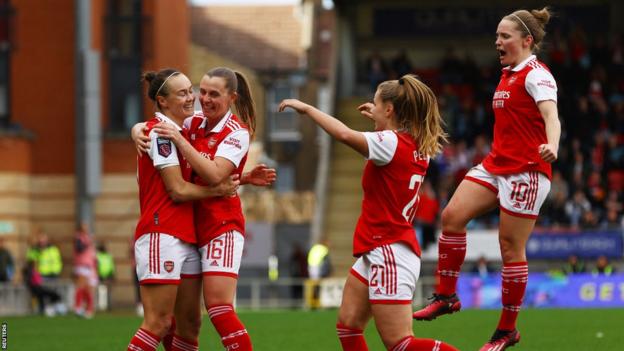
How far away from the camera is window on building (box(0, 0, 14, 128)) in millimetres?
34188

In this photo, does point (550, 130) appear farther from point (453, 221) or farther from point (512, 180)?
point (453, 221)

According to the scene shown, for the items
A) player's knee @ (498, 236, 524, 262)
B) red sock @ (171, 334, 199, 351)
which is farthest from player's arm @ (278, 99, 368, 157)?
player's knee @ (498, 236, 524, 262)

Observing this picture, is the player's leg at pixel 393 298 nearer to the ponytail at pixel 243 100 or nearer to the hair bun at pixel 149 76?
the ponytail at pixel 243 100

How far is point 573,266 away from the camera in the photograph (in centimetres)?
2627

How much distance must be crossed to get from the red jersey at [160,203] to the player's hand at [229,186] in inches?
8.6

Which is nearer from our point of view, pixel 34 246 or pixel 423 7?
pixel 34 246

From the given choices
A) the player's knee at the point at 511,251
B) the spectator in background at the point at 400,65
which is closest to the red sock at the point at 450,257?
the player's knee at the point at 511,251

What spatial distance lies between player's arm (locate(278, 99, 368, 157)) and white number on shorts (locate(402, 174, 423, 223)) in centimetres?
42

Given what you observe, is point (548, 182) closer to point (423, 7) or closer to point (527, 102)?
point (527, 102)

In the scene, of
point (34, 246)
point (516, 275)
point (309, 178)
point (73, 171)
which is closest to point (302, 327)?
point (516, 275)

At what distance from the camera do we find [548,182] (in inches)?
400

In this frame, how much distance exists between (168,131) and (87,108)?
76.6 feet

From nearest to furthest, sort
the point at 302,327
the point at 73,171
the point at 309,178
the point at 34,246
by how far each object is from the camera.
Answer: the point at 302,327, the point at 34,246, the point at 73,171, the point at 309,178

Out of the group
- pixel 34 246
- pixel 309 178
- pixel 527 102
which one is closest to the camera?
pixel 527 102
